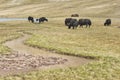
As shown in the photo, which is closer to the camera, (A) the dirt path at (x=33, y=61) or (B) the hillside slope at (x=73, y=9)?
(A) the dirt path at (x=33, y=61)

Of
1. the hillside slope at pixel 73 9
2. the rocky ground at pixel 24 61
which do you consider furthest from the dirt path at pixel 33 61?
the hillside slope at pixel 73 9

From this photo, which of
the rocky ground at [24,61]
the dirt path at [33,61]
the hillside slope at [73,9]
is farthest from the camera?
the hillside slope at [73,9]

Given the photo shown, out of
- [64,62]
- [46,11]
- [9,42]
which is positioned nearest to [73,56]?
[64,62]

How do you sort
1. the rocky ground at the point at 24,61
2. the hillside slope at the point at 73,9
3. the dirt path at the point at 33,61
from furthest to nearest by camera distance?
the hillside slope at the point at 73,9, the rocky ground at the point at 24,61, the dirt path at the point at 33,61

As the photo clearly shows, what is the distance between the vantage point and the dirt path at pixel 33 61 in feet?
80.0

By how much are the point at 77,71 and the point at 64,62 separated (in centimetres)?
333

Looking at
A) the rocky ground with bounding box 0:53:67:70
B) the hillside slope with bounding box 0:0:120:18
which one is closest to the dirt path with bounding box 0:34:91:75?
the rocky ground with bounding box 0:53:67:70

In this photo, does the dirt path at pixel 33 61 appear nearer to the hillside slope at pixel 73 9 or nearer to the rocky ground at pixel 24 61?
the rocky ground at pixel 24 61

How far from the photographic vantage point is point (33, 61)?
88.8 feet

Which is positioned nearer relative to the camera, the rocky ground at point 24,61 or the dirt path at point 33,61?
the dirt path at point 33,61

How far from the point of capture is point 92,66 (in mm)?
25719

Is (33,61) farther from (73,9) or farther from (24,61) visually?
(73,9)

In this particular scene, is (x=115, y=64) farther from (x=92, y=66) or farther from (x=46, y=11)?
(x=46, y=11)

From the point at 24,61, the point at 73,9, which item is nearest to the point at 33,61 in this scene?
the point at 24,61
